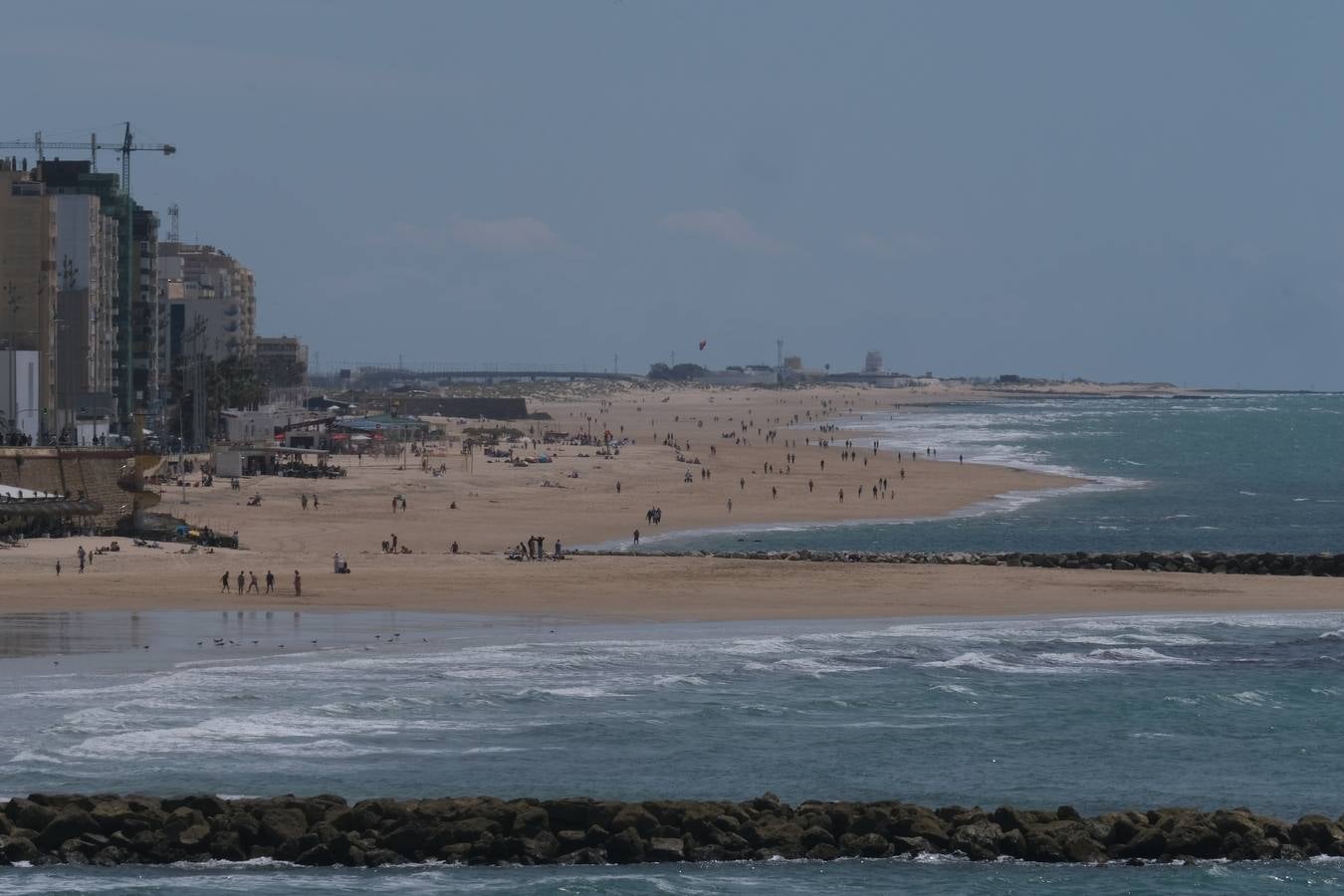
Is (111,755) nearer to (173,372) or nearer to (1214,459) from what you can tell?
(173,372)

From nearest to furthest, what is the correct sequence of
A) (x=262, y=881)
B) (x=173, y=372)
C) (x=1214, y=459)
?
(x=262, y=881)
(x=173, y=372)
(x=1214, y=459)

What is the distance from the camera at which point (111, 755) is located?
28.5m

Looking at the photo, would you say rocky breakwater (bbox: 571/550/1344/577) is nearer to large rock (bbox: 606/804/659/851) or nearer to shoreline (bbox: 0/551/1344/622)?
shoreline (bbox: 0/551/1344/622)

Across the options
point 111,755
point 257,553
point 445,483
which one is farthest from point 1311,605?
point 445,483

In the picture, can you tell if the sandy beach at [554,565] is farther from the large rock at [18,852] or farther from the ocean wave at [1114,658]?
the large rock at [18,852]

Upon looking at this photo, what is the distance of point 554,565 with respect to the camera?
174ft

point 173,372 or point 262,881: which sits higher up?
point 173,372

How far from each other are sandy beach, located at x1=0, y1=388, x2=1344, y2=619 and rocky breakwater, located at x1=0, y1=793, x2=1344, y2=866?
61.3ft

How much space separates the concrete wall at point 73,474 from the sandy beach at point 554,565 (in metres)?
4.16

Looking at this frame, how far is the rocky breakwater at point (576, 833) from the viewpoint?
2406 centimetres

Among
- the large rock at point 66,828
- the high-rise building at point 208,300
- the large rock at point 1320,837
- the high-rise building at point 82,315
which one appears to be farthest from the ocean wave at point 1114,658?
the high-rise building at point 208,300

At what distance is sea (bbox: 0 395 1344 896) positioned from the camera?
23984mm

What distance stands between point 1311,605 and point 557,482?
43632 mm

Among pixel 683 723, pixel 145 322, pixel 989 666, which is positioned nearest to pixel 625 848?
pixel 683 723
